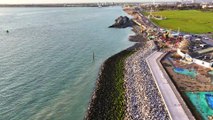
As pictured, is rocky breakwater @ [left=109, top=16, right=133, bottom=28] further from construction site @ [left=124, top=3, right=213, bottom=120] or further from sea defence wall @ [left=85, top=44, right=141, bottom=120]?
sea defence wall @ [left=85, top=44, right=141, bottom=120]

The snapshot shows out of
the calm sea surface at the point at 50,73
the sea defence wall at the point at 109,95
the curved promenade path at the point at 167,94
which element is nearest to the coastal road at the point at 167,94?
the curved promenade path at the point at 167,94

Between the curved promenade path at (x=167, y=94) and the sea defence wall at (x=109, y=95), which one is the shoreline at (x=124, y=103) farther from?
the curved promenade path at (x=167, y=94)

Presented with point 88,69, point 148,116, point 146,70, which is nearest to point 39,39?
point 88,69

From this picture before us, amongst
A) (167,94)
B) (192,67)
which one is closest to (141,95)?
(167,94)

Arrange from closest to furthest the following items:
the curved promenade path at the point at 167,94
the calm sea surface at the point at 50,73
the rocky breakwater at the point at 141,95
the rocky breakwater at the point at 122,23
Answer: the curved promenade path at the point at 167,94
the rocky breakwater at the point at 141,95
the calm sea surface at the point at 50,73
the rocky breakwater at the point at 122,23

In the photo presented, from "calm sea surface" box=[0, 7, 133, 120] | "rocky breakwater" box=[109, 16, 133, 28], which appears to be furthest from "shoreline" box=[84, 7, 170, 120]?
"rocky breakwater" box=[109, 16, 133, 28]

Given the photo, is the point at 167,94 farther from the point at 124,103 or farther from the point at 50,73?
Answer: the point at 50,73

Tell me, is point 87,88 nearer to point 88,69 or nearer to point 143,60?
point 88,69
